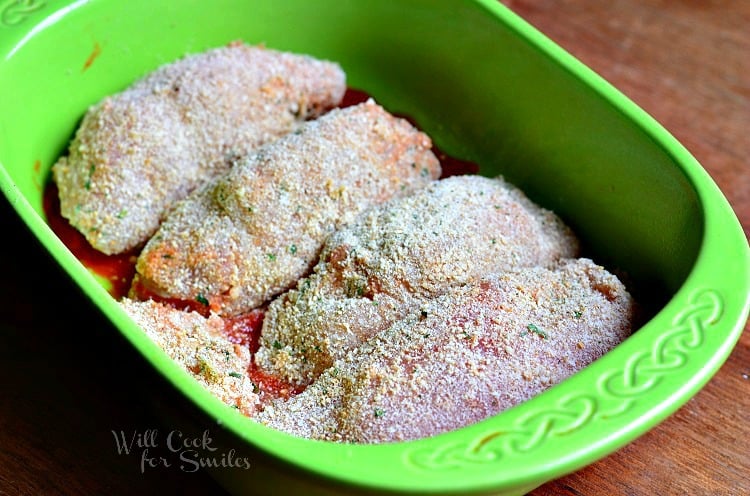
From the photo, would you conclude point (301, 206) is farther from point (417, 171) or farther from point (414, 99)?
point (414, 99)

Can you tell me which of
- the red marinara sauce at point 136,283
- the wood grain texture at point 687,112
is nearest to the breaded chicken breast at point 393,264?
the red marinara sauce at point 136,283

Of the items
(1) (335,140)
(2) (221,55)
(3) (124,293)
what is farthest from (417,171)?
(3) (124,293)

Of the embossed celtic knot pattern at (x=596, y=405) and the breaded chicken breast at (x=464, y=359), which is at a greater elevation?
the embossed celtic knot pattern at (x=596, y=405)

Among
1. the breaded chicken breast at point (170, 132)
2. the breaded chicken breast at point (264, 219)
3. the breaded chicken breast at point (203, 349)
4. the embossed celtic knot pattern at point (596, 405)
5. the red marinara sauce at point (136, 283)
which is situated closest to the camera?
the embossed celtic knot pattern at point (596, 405)

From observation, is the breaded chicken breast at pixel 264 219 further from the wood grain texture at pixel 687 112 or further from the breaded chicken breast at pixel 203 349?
the wood grain texture at pixel 687 112

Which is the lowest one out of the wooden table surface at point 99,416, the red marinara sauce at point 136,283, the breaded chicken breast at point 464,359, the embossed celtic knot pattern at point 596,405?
the wooden table surface at point 99,416

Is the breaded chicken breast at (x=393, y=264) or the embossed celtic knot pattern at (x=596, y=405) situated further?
the breaded chicken breast at (x=393, y=264)

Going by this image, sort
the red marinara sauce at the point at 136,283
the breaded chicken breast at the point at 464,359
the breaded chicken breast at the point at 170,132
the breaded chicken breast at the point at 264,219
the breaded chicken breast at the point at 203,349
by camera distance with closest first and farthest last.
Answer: the breaded chicken breast at the point at 464,359
the breaded chicken breast at the point at 203,349
the red marinara sauce at the point at 136,283
the breaded chicken breast at the point at 264,219
the breaded chicken breast at the point at 170,132
